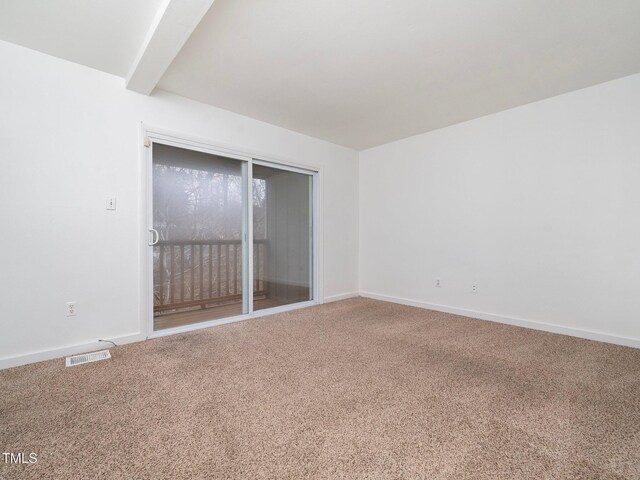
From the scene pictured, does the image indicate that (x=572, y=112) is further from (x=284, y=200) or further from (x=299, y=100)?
(x=284, y=200)

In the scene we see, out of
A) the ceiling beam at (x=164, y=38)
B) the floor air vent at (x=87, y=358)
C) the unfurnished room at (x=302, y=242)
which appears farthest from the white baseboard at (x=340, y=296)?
the ceiling beam at (x=164, y=38)

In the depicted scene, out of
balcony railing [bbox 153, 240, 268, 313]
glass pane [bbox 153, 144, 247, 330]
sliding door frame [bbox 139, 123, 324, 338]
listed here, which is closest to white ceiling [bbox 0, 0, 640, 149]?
sliding door frame [bbox 139, 123, 324, 338]

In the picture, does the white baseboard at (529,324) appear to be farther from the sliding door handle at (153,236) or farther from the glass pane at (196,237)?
the sliding door handle at (153,236)

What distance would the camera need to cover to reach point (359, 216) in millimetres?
4953

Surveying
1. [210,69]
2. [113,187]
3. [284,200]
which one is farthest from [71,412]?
[284,200]

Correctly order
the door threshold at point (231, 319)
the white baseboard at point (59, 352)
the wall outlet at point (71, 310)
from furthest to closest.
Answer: the door threshold at point (231, 319) < the wall outlet at point (71, 310) < the white baseboard at point (59, 352)

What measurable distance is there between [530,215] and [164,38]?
3722mm

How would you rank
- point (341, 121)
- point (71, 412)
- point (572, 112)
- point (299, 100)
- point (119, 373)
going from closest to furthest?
point (71, 412) < point (119, 373) < point (572, 112) < point (299, 100) < point (341, 121)

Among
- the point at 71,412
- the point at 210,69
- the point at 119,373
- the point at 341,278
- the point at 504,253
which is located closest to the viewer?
the point at 71,412

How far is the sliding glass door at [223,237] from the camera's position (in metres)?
3.06

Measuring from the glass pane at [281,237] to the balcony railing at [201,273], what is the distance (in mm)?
26

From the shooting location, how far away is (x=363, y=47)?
2.22 metres

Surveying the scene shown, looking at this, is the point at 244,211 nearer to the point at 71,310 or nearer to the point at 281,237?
the point at 281,237

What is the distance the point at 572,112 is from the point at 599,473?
3127 millimetres
